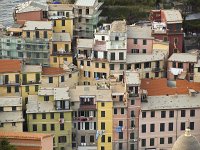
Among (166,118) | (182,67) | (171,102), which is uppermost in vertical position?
(182,67)

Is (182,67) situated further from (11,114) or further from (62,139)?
(11,114)

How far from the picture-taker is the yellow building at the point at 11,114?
51031mm

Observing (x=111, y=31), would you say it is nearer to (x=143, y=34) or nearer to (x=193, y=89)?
(x=143, y=34)

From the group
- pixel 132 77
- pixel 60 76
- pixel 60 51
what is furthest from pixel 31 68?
pixel 132 77

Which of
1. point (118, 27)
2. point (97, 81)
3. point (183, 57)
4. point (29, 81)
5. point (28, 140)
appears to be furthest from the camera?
point (118, 27)

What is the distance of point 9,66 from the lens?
54.6 m

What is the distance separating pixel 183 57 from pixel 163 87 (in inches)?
191

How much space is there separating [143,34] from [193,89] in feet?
24.8

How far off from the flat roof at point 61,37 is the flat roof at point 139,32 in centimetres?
460

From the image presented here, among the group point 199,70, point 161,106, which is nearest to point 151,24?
point 199,70

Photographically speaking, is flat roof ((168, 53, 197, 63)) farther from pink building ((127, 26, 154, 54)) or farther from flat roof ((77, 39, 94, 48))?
flat roof ((77, 39, 94, 48))

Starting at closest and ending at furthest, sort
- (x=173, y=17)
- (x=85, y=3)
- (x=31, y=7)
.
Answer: (x=173, y=17), (x=31, y=7), (x=85, y=3)

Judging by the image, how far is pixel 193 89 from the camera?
54156 millimetres

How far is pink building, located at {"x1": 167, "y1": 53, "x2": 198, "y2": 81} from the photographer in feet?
188
